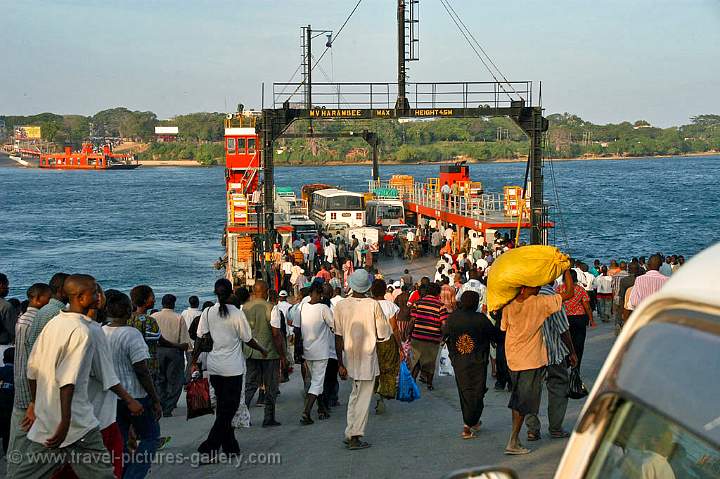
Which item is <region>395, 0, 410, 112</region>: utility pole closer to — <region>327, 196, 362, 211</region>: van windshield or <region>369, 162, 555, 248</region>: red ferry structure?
<region>369, 162, 555, 248</region>: red ferry structure

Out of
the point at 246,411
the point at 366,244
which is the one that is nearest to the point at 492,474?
the point at 246,411

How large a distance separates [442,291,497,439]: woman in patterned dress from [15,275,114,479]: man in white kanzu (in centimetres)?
381

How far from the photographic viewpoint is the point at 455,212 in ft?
103

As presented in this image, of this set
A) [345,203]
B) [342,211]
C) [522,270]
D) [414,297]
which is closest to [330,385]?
[522,270]

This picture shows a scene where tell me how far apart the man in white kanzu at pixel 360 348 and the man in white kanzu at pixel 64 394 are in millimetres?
3252

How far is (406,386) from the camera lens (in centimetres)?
1030

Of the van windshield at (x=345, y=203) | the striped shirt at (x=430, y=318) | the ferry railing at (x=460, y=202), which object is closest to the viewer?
the striped shirt at (x=430, y=318)

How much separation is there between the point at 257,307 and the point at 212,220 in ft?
238

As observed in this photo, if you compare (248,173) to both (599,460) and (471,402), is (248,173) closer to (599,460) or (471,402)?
(471,402)

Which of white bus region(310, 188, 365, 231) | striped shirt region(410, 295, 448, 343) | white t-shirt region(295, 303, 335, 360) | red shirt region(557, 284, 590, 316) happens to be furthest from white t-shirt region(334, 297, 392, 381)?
white bus region(310, 188, 365, 231)

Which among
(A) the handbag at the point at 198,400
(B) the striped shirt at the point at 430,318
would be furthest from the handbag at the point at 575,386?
(A) the handbag at the point at 198,400

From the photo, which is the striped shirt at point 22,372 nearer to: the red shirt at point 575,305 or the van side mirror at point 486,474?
the van side mirror at point 486,474

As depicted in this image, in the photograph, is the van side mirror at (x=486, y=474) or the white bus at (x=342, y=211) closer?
the van side mirror at (x=486, y=474)

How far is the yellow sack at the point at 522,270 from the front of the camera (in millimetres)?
7219
